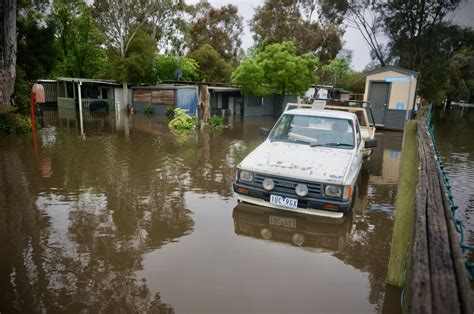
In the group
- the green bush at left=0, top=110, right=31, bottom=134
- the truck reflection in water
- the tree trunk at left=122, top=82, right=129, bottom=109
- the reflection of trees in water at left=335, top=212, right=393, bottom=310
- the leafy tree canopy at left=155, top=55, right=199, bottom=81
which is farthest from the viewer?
the leafy tree canopy at left=155, top=55, right=199, bottom=81

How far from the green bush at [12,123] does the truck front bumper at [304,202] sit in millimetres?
12884

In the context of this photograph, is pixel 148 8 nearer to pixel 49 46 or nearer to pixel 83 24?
pixel 83 24

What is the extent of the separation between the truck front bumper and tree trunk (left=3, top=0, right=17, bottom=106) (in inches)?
561

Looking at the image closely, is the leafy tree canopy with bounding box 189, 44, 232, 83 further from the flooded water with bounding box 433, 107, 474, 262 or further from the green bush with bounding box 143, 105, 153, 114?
the flooded water with bounding box 433, 107, 474, 262

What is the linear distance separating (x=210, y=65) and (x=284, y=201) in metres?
32.5

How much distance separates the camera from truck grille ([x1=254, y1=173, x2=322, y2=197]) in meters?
5.10

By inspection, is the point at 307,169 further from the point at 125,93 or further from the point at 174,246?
the point at 125,93

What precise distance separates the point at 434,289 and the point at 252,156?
438cm

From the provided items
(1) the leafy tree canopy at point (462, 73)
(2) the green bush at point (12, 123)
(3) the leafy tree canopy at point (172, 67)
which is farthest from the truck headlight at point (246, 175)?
(1) the leafy tree canopy at point (462, 73)

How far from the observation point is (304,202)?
5.19 m

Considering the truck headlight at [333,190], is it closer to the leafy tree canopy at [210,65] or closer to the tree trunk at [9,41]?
the tree trunk at [9,41]

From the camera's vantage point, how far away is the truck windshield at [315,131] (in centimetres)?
633

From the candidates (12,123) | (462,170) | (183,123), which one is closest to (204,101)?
(183,123)

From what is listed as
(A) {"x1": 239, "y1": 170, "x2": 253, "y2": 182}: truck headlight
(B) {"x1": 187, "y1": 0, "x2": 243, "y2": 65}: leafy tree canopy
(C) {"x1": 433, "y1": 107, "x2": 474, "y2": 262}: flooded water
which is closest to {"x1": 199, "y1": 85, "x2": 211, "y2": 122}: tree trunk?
(C) {"x1": 433, "y1": 107, "x2": 474, "y2": 262}: flooded water
